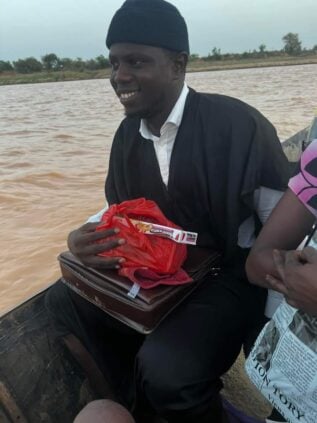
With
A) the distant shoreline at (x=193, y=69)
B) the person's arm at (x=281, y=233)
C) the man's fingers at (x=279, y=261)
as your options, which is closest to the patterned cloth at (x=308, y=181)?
the person's arm at (x=281, y=233)

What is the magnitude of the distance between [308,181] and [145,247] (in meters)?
0.53

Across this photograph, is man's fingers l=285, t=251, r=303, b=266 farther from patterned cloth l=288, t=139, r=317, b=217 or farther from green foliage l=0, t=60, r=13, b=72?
green foliage l=0, t=60, r=13, b=72

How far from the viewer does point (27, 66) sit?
56031 mm

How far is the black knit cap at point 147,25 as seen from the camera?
177 centimetres

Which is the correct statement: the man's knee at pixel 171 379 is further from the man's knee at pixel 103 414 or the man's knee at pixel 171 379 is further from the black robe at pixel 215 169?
the black robe at pixel 215 169

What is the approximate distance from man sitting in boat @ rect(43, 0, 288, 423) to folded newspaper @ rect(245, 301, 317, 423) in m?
0.30

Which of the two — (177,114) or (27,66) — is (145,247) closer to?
(177,114)

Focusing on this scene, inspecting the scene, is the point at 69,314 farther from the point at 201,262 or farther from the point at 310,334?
the point at 310,334

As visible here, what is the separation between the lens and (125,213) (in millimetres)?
1619

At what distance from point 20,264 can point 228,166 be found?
3.11 m

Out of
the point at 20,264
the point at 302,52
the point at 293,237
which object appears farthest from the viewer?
the point at 302,52

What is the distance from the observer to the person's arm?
54.9 inches

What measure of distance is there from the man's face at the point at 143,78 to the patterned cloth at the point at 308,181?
68 cm

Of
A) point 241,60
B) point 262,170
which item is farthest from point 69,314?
point 241,60
